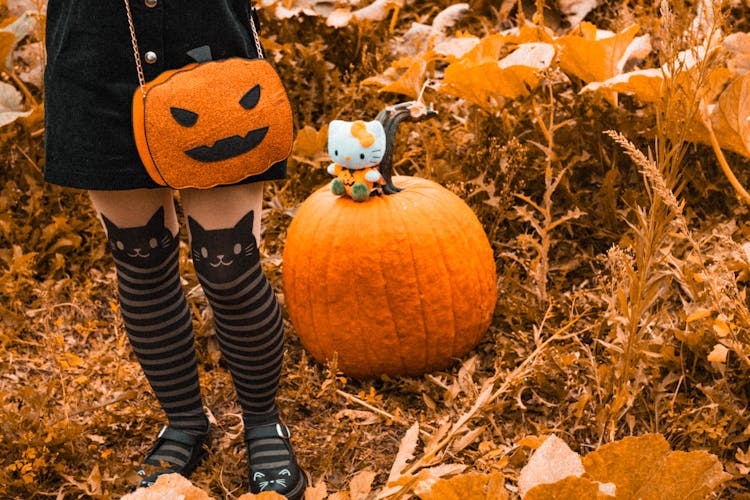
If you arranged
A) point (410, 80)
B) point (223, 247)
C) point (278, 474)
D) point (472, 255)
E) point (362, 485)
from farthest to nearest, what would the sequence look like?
point (410, 80) < point (472, 255) < point (278, 474) < point (223, 247) < point (362, 485)

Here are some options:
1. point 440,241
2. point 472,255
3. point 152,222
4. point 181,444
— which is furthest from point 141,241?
point 472,255

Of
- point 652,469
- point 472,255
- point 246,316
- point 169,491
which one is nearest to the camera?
point 169,491

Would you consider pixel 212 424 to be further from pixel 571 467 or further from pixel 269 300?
pixel 571 467

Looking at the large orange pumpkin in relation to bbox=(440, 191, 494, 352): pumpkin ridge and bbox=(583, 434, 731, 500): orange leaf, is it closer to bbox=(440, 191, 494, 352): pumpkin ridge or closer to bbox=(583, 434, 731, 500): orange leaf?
bbox=(440, 191, 494, 352): pumpkin ridge

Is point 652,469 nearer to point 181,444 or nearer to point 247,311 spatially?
point 247,311

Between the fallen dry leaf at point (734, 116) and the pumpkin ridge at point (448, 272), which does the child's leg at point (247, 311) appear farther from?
the fallen dry leaf at point (734, 116)

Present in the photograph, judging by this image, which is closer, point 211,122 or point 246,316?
point 211,122

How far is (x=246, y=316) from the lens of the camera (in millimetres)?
1724

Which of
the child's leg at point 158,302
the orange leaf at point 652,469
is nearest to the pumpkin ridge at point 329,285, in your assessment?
the child's leg at point 158,302

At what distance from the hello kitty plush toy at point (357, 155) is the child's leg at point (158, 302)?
0.49 m

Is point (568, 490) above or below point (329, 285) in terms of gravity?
above

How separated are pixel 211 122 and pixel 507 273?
48.0 inches

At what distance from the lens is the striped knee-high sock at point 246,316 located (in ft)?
5.35

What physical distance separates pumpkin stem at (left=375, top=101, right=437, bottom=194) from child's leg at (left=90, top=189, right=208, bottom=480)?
24.3 inches
